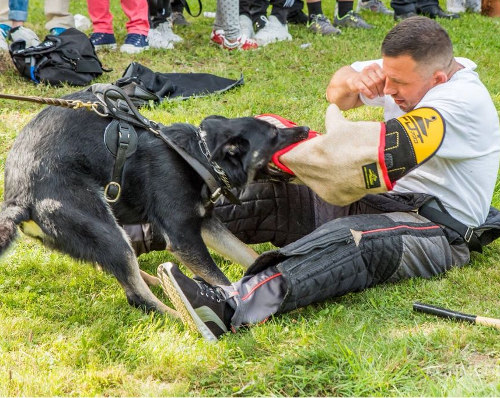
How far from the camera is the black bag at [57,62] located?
6.57 m

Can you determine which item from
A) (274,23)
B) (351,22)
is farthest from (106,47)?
(351,22)

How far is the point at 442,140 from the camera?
3.17m

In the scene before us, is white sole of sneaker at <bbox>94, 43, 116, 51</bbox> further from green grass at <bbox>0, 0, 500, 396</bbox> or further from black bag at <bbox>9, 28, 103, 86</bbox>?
green grass at <bbox>0, 0, 500, 396</bbox>

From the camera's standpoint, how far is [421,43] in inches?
132

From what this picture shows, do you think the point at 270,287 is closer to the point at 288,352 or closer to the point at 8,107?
the point at 288,352

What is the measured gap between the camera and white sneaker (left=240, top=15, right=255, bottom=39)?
8477 millimetres

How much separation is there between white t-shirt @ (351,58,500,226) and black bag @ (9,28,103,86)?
4.07 m

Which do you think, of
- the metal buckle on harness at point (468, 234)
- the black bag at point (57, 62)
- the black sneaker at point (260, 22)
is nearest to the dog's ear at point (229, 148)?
the metal buckle on harness at point (468, 234)

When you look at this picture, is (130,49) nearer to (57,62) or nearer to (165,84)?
(57,62)

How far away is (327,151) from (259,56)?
502 centimetres

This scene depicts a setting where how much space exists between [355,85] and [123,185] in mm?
1438

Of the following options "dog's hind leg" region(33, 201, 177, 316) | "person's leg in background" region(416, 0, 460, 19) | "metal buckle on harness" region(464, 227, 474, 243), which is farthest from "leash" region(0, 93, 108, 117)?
"person's leg in background" region(416, 0, 460, 19)

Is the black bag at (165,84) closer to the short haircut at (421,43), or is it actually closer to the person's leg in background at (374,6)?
the short haircut at (421,43)

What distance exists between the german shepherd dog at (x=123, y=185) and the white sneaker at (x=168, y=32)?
4.75 m
